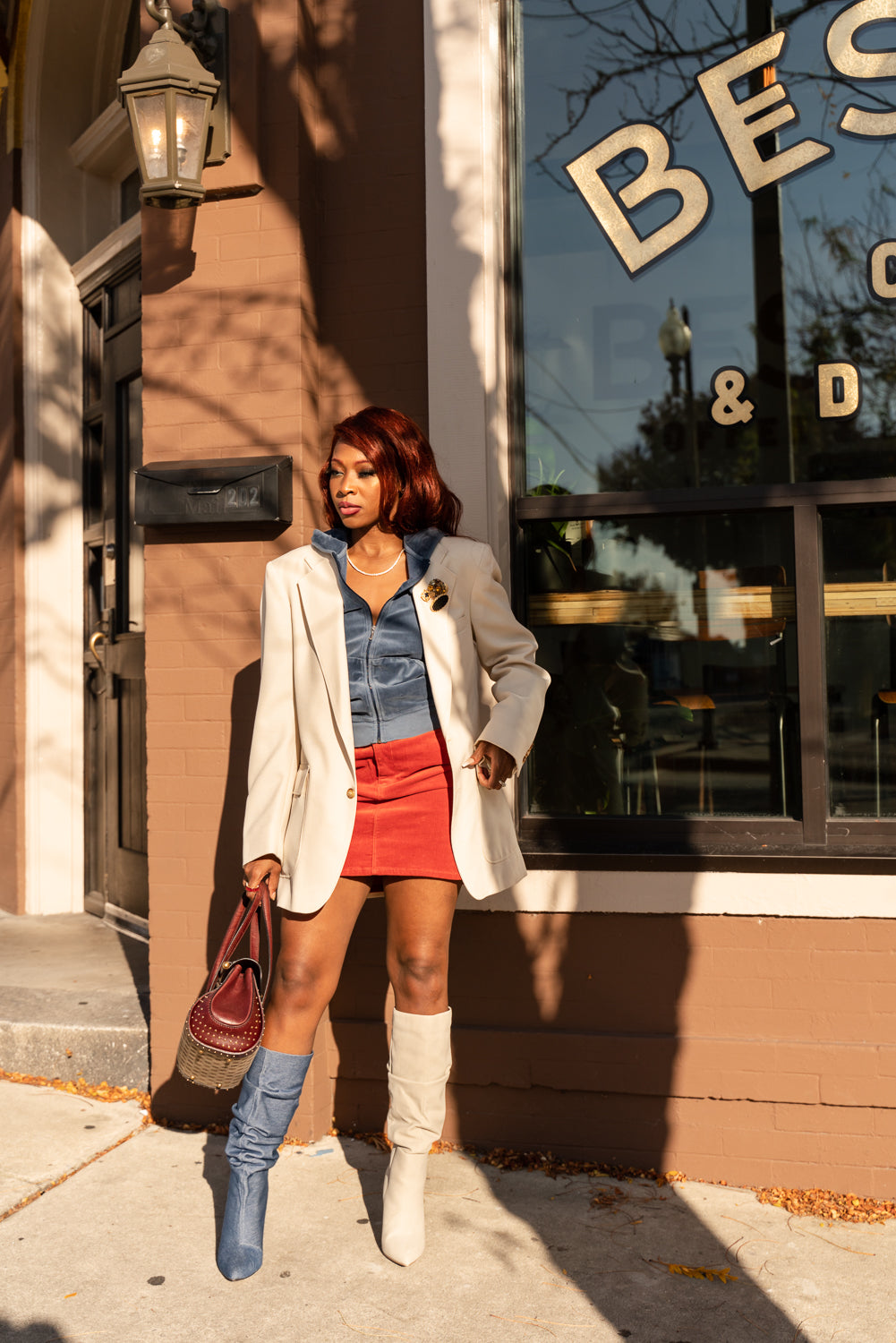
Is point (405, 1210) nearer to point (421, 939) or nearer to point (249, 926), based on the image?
point (421, 939)

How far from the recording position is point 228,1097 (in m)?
3.72

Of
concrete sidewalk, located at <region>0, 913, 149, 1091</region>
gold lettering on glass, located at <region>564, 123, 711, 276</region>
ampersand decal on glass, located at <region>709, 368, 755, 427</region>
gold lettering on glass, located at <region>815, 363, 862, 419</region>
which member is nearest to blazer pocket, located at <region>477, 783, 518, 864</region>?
ampersand decal on glass, located at <region>709, 368, 755, 427</region>

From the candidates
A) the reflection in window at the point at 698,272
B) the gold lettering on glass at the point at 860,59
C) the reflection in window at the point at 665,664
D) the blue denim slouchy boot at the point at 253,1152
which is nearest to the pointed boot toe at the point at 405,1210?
the blue denim slouchy boot at the point at 253,1152

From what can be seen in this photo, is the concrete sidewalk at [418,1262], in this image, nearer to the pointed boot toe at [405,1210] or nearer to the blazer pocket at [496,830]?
the pointed boot toe at [405,1210]

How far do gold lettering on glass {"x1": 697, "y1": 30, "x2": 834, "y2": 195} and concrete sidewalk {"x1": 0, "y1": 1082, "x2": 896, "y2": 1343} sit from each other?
3095mm

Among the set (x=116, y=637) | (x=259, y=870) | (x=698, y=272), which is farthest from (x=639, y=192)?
(x=116, y=637)

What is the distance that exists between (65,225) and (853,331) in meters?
4.18

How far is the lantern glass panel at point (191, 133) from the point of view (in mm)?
3543

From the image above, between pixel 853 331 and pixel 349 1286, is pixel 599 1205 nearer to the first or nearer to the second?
pixel 349 1286

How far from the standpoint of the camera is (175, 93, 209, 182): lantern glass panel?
139 inches

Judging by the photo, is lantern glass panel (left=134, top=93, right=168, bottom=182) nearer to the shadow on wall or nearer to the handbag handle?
the handbag handle

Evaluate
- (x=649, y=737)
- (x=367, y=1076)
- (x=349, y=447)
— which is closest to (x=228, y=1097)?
(x=367, y=1076)

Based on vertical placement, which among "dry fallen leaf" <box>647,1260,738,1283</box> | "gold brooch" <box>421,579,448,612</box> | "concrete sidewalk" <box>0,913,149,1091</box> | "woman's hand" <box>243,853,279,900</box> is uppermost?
"gold brooch" <box>421,579,448,612</box>

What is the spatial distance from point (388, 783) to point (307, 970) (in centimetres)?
52
